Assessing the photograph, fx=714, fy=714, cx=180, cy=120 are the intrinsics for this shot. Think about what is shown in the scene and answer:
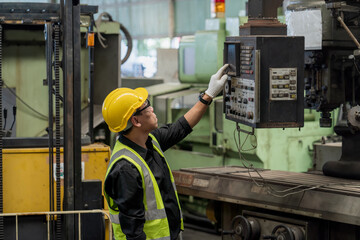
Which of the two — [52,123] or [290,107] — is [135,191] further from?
[52,123]

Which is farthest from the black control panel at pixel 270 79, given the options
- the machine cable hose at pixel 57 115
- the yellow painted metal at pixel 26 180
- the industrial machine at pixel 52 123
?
the yellow painted metal at pixel 26 180

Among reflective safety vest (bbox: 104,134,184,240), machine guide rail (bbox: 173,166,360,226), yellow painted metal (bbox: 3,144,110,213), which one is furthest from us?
yellow painted metal (bbox: 3,144,110,213)

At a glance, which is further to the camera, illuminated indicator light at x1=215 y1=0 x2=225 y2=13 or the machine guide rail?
illuminated indicator light at x1=215 y1=0 x2=225 y2=13

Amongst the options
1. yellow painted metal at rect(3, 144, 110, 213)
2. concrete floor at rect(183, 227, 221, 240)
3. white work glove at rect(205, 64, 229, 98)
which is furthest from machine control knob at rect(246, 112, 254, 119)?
A: concrete floor at rect(183, 227, 221, 240)

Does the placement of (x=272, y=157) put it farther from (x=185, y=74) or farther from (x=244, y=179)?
(x=244, y=179)

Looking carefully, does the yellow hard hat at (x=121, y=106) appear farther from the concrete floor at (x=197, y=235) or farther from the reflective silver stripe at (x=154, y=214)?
the concrete floor at (x=197, y=235)

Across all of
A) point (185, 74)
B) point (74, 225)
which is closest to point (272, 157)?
point (185, 74)

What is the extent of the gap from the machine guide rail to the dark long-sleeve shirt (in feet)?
3.52

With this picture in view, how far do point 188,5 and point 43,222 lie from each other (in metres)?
11.7

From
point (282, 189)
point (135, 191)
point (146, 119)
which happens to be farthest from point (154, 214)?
point (282, 189)

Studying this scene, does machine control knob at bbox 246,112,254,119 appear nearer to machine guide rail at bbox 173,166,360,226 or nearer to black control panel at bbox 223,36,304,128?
black control panel at bbox 223,36,304,128

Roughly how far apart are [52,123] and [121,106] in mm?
1389

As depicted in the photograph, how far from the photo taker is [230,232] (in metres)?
5.19

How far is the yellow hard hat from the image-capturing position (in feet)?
12.5
